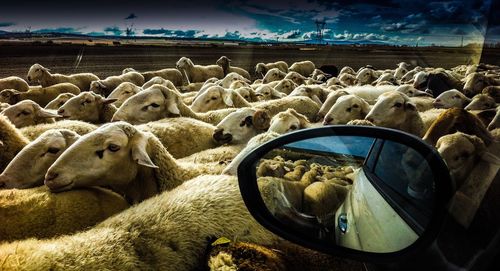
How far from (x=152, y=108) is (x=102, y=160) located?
2851 mm

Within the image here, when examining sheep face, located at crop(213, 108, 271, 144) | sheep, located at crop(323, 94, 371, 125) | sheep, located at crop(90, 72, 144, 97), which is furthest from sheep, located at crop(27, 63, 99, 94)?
sheep, located at crop(323, 94, 371, 125)

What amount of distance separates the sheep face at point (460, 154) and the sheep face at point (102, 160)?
86.5 inches

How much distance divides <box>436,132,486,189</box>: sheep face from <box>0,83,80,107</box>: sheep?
9745mm

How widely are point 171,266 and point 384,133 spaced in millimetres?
1372

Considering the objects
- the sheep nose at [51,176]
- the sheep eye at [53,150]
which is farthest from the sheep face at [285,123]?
the sheep nose at [51,176]

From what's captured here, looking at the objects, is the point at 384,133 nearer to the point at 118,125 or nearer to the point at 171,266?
the point at 171,266

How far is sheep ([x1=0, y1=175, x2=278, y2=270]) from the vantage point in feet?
6.22

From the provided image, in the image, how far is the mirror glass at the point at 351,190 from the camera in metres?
1.31

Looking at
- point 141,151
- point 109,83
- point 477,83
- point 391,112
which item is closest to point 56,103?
point 109,83

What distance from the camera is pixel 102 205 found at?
3.01 m

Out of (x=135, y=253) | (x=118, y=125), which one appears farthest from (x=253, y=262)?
(x=118, y=125)

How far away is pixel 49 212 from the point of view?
2.76 meters

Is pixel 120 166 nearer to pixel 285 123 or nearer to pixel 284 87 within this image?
pixel 285 123

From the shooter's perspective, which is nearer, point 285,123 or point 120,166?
point 120,166
